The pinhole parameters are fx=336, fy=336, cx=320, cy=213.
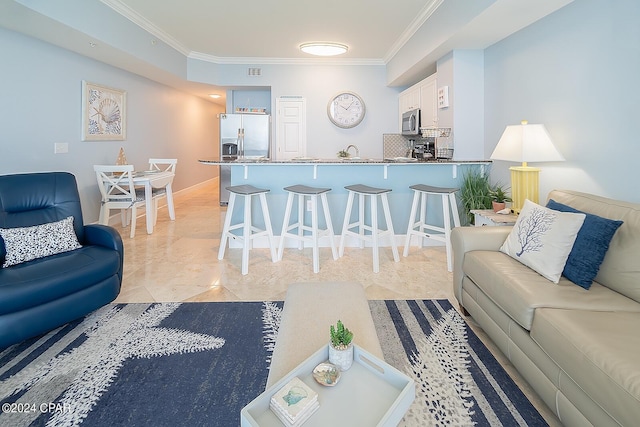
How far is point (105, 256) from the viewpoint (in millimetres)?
2334

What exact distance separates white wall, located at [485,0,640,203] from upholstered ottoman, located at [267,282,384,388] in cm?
199

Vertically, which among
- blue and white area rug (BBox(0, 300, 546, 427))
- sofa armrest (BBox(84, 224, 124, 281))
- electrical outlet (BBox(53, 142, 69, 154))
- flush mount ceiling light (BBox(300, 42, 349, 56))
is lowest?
blue and white area rug (BBox(0, 300, 546, 427))

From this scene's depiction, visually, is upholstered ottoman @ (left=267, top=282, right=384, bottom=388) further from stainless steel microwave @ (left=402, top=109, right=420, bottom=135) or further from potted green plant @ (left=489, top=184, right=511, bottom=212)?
stainless steel microwave @ (left=402, top=109, right=420, bottom=135)

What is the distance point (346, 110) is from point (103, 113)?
397cm

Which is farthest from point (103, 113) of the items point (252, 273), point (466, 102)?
point (466, 102)

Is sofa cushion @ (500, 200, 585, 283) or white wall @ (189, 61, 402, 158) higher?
white wall @ (189, 61, 402, 158)

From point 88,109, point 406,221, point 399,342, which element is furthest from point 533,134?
point 88,109

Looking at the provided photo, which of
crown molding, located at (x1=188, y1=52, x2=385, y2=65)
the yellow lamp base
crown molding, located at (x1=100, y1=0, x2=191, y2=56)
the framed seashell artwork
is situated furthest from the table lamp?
the framed seashell artwork

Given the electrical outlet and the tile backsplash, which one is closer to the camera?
the electrical outlet

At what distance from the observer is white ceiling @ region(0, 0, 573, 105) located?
3.15 metres

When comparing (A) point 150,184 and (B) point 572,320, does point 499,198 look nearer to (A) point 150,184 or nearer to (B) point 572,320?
(B) point 572,320

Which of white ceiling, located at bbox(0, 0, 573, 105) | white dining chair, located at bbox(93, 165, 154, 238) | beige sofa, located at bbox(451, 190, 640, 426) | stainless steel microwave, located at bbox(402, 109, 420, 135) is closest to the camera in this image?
beige sofa, located at bbox(451, 190, 640, 426)

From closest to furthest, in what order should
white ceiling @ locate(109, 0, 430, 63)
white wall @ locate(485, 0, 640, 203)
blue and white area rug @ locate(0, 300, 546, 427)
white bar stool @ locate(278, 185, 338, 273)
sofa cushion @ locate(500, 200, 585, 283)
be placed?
1. blue and white area rug @ locate(0, 300, 546, 427)
2. sofa cushion @ locate(500, 200, 585, 283)
3. white wall @ locate(485, 0, 640, 203)
4. white bar stool @ locate(278, 185, 338, 273)
5. white ceiling @ locate(109, 0, 430, 63)

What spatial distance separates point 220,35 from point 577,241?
5107 millimetres
